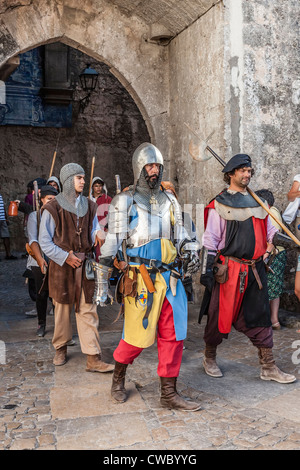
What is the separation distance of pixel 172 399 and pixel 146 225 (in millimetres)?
1135

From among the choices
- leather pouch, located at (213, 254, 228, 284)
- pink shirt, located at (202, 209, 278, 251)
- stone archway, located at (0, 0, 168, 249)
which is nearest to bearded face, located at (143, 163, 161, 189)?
pink shirt, located at (202, 209, 278, 251)

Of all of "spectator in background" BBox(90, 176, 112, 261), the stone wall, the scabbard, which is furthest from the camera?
the stone wall

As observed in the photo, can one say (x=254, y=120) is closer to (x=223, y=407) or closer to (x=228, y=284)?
(x=228, y=284)

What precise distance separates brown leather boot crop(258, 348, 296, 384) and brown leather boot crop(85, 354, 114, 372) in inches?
46.4

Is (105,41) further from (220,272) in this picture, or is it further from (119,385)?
(119,385)

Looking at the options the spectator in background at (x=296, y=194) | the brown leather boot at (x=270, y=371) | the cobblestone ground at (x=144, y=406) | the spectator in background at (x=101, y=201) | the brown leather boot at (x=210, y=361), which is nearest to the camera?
the cobblestone ground at (x=144, y=406)

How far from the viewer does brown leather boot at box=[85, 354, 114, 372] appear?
13.8ft

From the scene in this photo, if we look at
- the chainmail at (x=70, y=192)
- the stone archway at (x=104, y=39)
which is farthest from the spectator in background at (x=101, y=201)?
the chainmail at (x=70, y=192)

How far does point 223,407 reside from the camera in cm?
346

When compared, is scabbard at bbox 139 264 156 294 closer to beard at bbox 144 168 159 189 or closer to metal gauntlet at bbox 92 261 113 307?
metal gauntlet at bbox 92 261 113 307

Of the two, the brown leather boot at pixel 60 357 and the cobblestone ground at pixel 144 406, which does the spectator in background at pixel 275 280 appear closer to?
the cobblestone ground at pixel 144 406

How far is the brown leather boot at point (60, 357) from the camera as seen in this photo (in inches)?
174

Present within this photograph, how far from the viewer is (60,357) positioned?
4438 millimetres

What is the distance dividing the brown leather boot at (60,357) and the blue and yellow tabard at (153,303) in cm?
122
